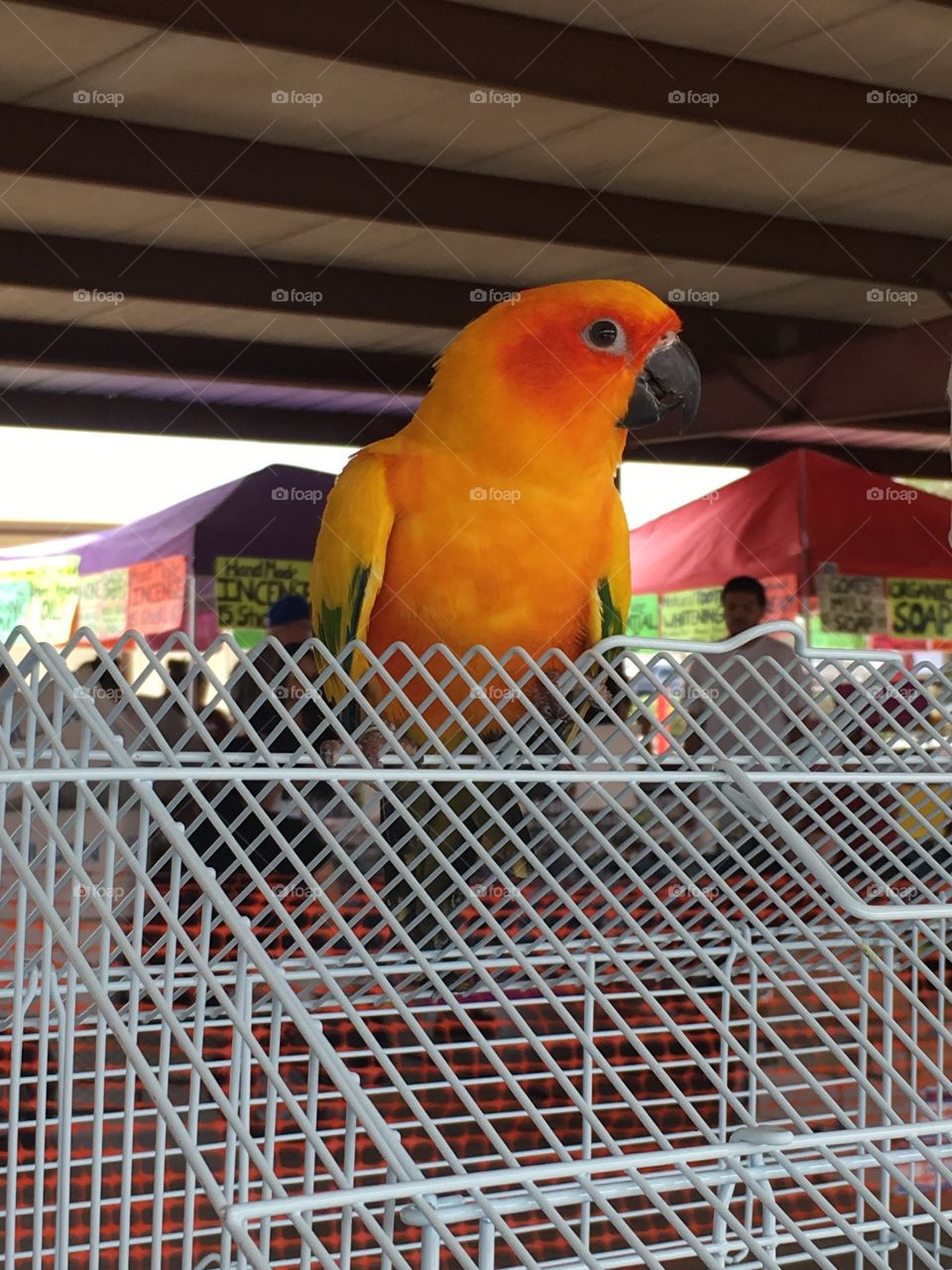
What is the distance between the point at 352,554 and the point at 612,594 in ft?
1.13

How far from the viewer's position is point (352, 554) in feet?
5.73

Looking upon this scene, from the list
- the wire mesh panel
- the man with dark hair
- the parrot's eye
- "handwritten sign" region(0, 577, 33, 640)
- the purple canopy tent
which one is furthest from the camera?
"handwritten sign" region(0, 577, 33, 640)

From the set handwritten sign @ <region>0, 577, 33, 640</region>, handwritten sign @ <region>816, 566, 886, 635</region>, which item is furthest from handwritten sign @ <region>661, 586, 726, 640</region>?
handwritten sign @ <region>0, 577, 33, 640</region>

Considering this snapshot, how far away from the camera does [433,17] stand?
2502 mm

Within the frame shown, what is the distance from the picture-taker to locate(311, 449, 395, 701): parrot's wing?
1.74 m

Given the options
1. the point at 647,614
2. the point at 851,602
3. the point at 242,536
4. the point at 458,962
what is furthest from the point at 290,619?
the point at 458,962

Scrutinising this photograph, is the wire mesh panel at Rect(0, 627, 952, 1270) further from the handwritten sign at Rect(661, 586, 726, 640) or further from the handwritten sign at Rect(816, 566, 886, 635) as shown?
the handwritten sign at Rect(661, 586, 726, 640)

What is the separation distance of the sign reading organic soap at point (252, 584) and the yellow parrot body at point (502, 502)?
172cm

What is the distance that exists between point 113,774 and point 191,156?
278 cm

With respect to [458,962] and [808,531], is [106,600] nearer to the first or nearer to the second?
[808,531]

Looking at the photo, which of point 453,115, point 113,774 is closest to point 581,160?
point 453,115

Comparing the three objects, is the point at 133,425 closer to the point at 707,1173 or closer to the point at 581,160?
the point at 581,160

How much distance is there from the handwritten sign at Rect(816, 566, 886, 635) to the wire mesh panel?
1842mm

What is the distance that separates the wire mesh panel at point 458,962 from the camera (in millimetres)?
A: 543
